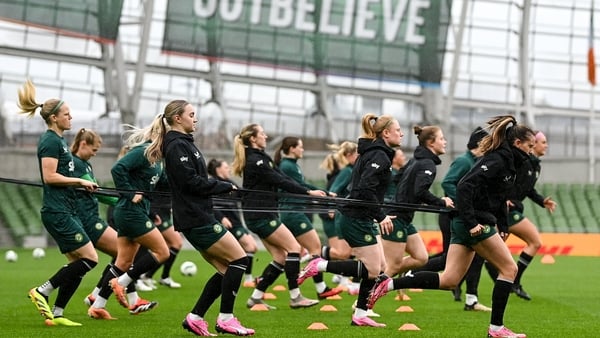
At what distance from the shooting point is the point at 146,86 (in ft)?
120

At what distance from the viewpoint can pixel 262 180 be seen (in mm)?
12266

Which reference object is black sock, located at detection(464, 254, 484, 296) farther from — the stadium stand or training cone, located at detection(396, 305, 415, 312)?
the stadium stand

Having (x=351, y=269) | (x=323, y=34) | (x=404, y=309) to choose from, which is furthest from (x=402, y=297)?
(x=323, y=34)

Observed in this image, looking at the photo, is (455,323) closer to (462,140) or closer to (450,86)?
(450,86)

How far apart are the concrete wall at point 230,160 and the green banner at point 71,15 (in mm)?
3526

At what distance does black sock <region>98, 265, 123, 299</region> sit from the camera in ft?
36.6

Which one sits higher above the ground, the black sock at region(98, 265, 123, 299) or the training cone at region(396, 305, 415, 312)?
the black sock at region(98, 265, 123, 299)

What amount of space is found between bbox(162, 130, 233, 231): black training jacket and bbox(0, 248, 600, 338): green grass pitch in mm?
1049

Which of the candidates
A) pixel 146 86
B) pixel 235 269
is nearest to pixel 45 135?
pixel 235 269

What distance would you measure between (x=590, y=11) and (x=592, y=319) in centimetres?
3045

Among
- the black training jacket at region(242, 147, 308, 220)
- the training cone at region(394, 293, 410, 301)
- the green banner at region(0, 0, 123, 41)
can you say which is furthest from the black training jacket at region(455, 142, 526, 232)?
the green banner at region(0, 0, 123, 41)

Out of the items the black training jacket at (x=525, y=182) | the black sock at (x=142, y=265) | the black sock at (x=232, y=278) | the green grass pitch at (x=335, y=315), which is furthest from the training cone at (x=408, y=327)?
the black training jacket at (x=525, y=182)

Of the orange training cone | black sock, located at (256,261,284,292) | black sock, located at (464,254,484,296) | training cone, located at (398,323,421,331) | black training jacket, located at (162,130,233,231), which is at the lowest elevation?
the orange training cone

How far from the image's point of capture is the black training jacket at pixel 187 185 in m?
8.96
